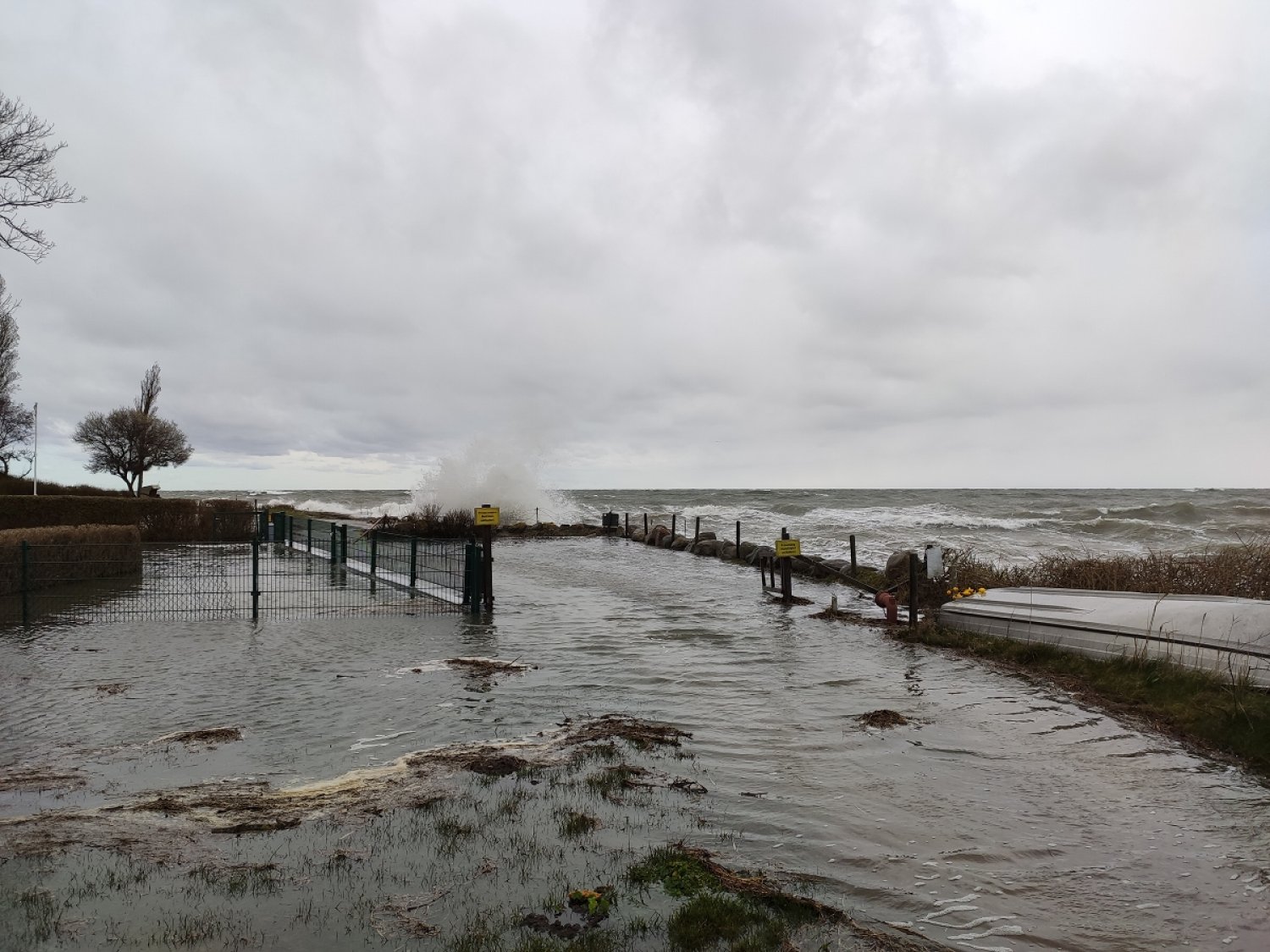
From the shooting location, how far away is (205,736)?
731 cm

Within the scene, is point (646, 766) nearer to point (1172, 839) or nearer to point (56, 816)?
point (1172, 839)

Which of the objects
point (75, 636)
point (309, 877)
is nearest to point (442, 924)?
point (309, 877)

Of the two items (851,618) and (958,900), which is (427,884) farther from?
(851,618)

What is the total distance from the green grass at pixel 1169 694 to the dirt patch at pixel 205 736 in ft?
29.7

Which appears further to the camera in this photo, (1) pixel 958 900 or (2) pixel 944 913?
(1) pixel 958 900

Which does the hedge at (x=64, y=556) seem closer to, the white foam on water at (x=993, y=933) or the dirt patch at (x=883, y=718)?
the dirt patch at (x=883, y=718)

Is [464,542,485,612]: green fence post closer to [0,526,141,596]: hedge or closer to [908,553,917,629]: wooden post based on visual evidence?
[0,526,141,596]: hedge

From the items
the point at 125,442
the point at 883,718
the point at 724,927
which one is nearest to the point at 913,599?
the point at 883,718

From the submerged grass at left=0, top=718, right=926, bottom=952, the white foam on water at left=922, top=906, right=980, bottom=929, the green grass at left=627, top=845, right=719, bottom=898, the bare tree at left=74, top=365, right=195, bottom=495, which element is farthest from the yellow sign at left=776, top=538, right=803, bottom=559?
the bare tree at left=74, top=365, right=195, bottom=495

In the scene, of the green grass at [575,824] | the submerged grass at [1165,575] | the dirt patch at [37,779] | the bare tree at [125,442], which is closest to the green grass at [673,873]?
the green grass at [575,824]

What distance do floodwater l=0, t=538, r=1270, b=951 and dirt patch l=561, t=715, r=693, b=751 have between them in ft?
1.00

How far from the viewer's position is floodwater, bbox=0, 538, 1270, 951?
15.1ft

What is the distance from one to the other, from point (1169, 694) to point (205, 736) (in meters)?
10.2

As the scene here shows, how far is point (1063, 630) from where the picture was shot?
11.5 meters
